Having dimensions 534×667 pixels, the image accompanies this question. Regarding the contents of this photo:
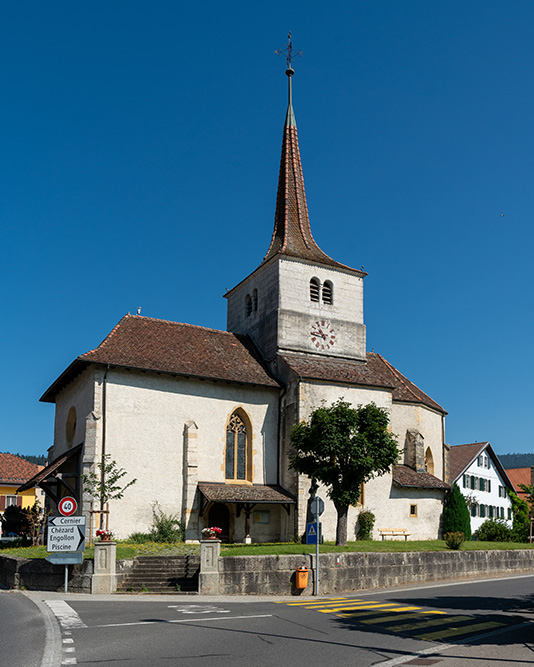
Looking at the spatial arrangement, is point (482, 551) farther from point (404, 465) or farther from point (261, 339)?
point (261, 339)

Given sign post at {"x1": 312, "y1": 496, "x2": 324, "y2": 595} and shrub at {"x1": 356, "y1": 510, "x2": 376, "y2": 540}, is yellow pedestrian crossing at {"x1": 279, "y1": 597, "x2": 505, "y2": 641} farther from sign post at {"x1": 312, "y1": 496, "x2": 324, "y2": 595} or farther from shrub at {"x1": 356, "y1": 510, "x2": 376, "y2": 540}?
shrub at {"x1": 356, "y1": 510, "x2": 376, "y2": 540}

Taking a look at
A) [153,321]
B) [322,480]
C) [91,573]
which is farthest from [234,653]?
Answer: [153,321]

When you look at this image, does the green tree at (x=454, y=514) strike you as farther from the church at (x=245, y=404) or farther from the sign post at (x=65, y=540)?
the sign post at (x=65, y=540)

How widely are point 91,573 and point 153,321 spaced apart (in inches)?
631

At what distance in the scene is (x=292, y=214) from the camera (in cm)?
4003

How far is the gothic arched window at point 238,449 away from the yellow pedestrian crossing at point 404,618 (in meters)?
13.2

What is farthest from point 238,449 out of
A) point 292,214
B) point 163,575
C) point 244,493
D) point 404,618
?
point 404,618

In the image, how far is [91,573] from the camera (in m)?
21.0

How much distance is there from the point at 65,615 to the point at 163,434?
49.4 feet

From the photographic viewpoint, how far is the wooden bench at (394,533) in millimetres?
33963

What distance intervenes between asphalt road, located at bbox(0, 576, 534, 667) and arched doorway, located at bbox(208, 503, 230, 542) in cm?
1106

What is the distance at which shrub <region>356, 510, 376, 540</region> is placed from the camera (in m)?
32.9

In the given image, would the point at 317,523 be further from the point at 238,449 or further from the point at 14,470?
the point at 14,470

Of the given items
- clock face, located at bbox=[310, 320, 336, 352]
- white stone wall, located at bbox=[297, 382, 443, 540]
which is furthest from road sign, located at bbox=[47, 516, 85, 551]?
clock face, located at bbox=[310, 320, 336, 352]
